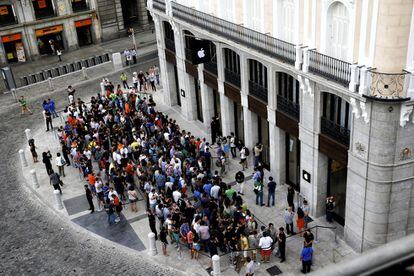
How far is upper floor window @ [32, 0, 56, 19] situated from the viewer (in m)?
53.0

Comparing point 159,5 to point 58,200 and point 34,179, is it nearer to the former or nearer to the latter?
point 34,179

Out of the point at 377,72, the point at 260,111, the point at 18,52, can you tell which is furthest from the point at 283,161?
the point at 18,52

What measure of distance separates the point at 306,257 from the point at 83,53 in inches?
1660

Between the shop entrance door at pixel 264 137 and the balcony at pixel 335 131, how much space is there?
6.05 metres

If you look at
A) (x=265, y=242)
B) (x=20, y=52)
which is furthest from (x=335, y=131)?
(x=20, y=52)

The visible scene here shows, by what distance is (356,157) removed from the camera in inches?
781

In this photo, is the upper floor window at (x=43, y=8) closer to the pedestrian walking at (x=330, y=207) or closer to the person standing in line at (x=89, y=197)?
the person standing in line at (x=89, y=197)

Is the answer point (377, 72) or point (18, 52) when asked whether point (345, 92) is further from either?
point (18, 52)

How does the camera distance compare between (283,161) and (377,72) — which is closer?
(377,72)

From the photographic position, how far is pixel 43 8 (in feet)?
176

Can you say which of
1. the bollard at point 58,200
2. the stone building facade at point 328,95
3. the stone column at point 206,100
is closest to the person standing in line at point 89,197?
the bollard at point 58,200

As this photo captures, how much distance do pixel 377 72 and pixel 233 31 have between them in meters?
11.5

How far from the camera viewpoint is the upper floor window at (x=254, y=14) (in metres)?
25.3

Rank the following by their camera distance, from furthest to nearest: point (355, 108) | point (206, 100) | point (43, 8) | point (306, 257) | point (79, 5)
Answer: point (79, 5)
point (43, 8)
point (206, 100)
point (306, 257)
point (355, 108)
